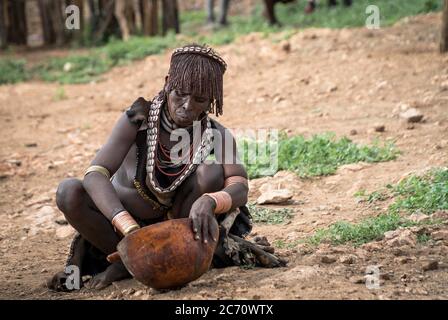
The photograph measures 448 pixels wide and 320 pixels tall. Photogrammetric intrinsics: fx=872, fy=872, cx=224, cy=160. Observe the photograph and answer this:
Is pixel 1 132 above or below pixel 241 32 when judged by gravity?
below

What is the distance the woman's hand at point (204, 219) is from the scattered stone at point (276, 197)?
6.49ft

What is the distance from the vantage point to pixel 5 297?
439 centimetres

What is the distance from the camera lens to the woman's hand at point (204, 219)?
385 centimetres

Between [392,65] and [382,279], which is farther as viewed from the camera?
[392,65]

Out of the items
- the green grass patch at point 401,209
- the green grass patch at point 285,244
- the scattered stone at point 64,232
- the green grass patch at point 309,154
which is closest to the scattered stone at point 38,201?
the scattered stone at point 64,232

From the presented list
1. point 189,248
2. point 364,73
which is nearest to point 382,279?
point 189,248

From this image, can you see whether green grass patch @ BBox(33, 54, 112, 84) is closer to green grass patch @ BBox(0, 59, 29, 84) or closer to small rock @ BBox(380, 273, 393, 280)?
green grass patch @ BBox(0, 59, 29, 84)

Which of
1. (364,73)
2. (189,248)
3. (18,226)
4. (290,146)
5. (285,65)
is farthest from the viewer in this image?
(285,65)

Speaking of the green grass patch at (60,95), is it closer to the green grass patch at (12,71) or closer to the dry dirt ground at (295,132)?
the dry dirt ground at (295,132)

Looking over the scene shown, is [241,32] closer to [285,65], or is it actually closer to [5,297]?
[285,65]

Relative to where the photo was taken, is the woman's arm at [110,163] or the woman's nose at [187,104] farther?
the woman's nose at [187,104]

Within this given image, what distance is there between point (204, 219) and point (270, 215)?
1841mm
